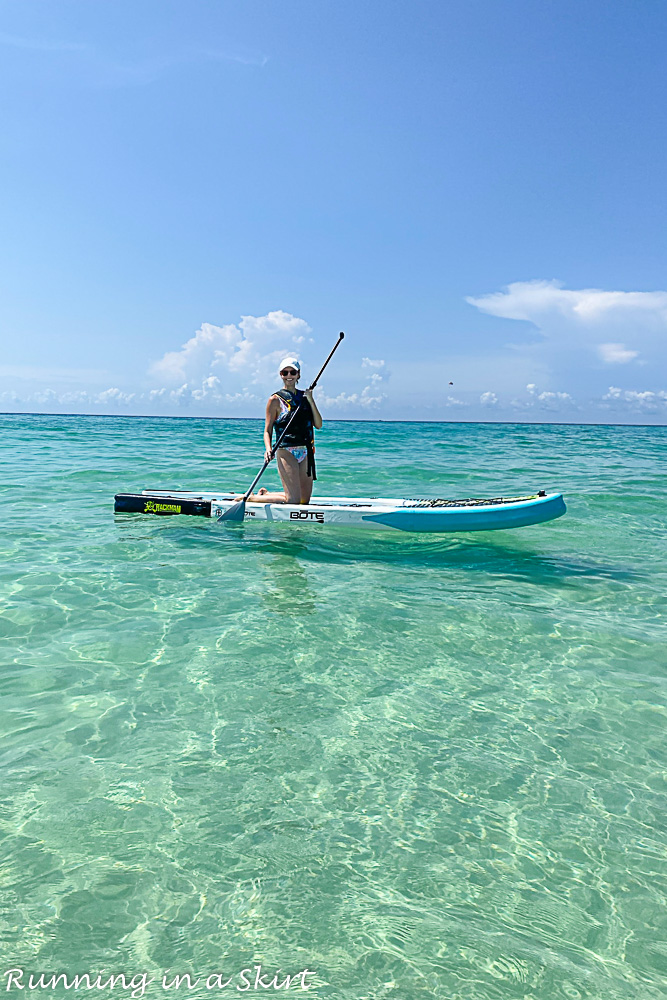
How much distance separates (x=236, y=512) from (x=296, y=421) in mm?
1761

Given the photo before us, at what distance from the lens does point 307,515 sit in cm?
975

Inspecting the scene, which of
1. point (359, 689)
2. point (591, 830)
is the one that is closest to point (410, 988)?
point (591, 830)

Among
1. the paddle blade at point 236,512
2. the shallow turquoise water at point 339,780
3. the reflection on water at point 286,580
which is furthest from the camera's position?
the paddle blade at point 236,512

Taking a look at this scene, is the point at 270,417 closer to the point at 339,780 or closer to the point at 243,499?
the point at 243,499

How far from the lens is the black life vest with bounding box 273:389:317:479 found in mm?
9766

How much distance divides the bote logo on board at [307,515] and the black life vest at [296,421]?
2.76 ft

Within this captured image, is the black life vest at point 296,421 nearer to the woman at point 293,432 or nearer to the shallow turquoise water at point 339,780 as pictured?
the woman at point 293,432

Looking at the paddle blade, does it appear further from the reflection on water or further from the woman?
the reflection on water

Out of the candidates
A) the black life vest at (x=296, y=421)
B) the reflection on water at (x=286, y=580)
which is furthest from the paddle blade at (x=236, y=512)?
the black life vest at (x=296, y=421)

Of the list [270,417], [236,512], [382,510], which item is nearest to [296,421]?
[270,417]

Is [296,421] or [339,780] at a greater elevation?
[296,421]

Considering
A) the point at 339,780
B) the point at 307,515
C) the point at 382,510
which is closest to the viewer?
the point at 339,780

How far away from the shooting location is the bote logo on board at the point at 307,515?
9.69m

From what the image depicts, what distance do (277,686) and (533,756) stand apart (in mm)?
1891
